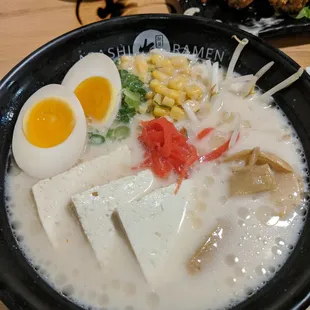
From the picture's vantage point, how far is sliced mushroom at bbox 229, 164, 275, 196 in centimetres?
168

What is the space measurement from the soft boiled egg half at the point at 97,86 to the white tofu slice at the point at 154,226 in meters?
0.50

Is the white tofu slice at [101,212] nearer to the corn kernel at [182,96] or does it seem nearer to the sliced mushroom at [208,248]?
the sliced mushroom at [208,248]

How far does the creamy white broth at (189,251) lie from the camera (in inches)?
58.5

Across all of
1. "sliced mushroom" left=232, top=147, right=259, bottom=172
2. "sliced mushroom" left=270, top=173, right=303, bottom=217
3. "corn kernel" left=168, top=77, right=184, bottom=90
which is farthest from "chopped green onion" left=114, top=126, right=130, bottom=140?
"sliced mushroom" left=270, top=173, right=303, bottom=217

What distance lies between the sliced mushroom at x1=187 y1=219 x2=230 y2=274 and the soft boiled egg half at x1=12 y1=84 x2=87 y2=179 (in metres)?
0.64

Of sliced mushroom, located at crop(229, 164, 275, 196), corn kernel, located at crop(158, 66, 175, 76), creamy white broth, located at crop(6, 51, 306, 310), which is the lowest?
creamy white broth, located at crop(6, 51, 306, 310)

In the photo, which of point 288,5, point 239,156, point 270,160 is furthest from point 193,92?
point 288,5

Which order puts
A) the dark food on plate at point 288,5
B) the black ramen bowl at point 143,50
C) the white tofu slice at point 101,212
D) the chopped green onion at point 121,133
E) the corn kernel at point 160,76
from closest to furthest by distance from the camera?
1. the black ramen bowl at point 143,50
2. the white tofu slice at point 101,212
3. the chopped green onion at point 121,133
4. the corn kernel at point 160,76
5. the dark food on plate at point 288,5

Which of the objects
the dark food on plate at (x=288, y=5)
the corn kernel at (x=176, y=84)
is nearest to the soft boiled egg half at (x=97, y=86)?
the corn kernel at (x=176, y=84)

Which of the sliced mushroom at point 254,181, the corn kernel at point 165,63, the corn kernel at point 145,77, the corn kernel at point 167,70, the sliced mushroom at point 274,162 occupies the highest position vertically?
the corn kernel at point 165,63

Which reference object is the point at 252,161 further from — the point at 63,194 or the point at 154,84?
the point at 63,194

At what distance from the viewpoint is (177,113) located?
1.91 m

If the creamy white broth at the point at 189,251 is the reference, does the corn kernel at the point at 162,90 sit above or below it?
above

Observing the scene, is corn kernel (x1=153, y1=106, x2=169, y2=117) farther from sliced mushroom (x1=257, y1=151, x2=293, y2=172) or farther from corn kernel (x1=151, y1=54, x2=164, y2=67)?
Result: sliced mushroom (x1=257, y1=151, x2=293, y2=172)
